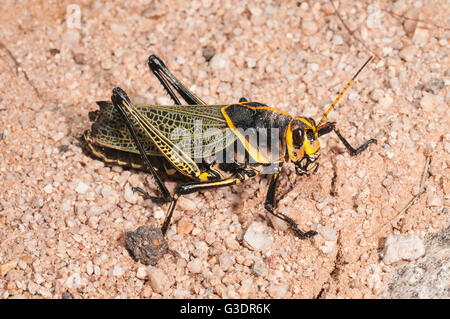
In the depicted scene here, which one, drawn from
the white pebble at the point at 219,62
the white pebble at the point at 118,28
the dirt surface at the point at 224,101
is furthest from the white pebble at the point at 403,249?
the white pebble at the point at 118,28

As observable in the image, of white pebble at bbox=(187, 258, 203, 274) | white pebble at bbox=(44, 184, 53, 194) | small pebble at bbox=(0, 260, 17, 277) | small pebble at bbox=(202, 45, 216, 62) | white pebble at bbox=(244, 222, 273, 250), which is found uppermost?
small pebble at bbox=(202, 45, 216, 62)

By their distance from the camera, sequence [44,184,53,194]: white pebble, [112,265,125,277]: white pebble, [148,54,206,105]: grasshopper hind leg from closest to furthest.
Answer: [112,265,125,277]: white pebble < [44,184,53,194]: white pebble < [148,54,206,105]: grasshopper hind leg

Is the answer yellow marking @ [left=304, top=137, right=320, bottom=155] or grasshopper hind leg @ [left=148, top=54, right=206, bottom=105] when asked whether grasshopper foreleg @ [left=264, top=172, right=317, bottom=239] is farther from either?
grasshopper hind leg @ [left=148, top=54, right=206, bottom=105]

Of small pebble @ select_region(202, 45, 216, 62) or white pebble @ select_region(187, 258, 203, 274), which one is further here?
small pebble @ select_region(202, 45, 216, 62)

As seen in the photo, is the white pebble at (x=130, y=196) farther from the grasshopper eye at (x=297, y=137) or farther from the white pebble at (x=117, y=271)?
the grasshopper eye at (x=297, y=137)

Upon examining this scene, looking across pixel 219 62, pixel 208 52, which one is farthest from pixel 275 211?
pixel 208 52

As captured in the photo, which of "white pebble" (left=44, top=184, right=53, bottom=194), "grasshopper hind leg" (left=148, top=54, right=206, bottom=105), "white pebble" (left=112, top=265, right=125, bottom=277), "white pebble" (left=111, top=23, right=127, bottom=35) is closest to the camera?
"white pebble" (left=112, top=265, right=125, bottom=277)

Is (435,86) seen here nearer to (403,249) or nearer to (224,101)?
(403,249)

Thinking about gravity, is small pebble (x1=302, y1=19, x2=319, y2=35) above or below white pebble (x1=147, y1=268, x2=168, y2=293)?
above

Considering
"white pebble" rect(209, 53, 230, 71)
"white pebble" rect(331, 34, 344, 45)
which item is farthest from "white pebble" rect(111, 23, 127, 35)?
"white pebble" rect(331, 34, 344, 45)
